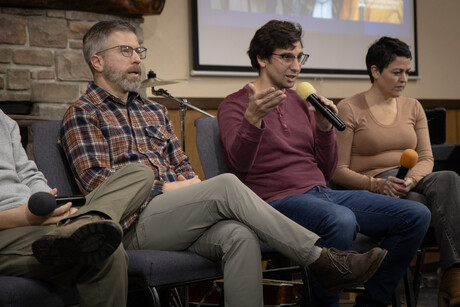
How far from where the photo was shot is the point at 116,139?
7.57 ft

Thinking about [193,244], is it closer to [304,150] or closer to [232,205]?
[232,205]

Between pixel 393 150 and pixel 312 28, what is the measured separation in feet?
6.12

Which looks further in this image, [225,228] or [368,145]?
[368,145]

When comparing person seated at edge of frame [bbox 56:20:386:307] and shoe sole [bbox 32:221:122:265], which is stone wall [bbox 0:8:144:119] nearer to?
person seated at edge of frame [bbox 56:20:386:307]

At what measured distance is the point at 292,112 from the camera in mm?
2705

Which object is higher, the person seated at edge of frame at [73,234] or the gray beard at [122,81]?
the gray beard at [122,81]

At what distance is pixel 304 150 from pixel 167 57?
169 cm

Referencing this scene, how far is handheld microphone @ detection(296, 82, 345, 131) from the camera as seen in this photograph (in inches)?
90.5

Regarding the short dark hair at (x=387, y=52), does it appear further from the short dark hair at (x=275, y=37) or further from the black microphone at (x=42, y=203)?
the black microphone at (x=42, y=203)

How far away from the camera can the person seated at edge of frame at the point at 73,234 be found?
168 centimetres

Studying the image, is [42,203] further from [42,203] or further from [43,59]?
[43,59]

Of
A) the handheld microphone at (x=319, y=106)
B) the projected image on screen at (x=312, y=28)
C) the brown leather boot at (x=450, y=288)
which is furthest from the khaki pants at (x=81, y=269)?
the projected image on screen at (x=312, y=28)

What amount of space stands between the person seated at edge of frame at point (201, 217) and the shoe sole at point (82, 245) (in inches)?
16.5

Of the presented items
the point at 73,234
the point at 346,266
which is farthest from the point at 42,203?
the point at 346,266
